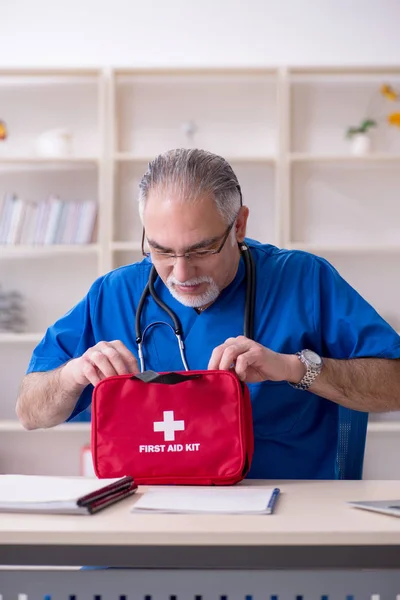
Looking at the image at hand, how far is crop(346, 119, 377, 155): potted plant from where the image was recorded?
362cm

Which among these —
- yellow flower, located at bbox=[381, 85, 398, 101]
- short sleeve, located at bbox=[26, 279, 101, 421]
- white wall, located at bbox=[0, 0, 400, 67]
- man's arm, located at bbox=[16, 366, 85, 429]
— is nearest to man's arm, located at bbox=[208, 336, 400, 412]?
man's arm, located at bbox=[16, 366, 85, 429]

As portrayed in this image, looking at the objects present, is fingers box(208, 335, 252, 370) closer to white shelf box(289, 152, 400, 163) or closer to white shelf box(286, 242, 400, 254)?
white shelf box(286, 242, 400, 254)

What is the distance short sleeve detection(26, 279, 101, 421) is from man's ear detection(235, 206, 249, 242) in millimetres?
346

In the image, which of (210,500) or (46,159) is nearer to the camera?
(210,500)

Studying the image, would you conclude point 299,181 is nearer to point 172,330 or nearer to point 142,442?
point 172,330

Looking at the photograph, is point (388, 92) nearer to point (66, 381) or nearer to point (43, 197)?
point (43, 197)

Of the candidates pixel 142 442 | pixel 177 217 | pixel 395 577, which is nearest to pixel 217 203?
pixel 177 217

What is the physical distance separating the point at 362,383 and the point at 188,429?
0.43 meters

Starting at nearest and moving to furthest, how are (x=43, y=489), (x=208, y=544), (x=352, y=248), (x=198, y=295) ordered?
(x=208, y=544)
(x=43, y=489)
(x=198, y=295)
(x=352, y=248)

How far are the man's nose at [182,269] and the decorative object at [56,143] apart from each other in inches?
89.8

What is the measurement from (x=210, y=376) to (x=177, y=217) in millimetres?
364

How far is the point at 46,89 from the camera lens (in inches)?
151

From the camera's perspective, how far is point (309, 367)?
1420 millimetres

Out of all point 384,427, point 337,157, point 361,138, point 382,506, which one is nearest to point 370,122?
point 361,138
